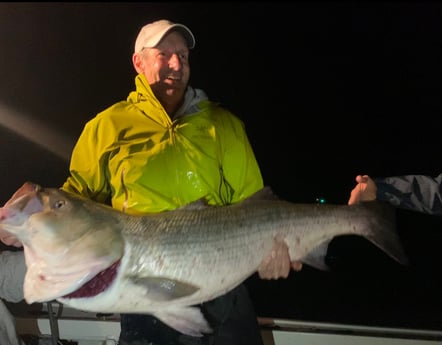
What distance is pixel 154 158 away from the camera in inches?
106

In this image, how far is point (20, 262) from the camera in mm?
3373

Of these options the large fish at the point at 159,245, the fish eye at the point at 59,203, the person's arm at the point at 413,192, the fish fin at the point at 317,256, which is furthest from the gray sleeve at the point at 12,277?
the person's arm at the point at 413,192

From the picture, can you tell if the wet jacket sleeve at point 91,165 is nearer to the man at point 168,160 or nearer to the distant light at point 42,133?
the man at point 168,160

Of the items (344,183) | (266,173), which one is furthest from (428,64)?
(266,173)

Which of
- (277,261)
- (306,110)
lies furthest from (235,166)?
(306,110)

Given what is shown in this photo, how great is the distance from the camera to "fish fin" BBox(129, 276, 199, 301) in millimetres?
2184

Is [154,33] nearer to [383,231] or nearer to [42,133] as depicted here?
[383,231]

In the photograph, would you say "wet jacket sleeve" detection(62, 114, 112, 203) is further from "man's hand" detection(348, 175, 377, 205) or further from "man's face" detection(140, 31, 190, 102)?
"man's hand" detection(348, 175, 377, 205)

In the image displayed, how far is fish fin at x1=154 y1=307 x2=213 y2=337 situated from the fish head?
0.40 meters

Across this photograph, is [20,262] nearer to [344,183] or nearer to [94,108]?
[94,108]

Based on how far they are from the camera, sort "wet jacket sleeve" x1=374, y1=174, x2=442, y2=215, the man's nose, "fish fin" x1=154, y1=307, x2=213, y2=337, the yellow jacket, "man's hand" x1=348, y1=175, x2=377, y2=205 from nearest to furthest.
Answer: "fish fin" x1=154, y1=307, x2=213, y2=337 < the yellow jacket < the man's nose < "man's hand" x1=348, y1=175, x2=377, y2=205 < "wet jacket sleeve" x1=374, y1=174, x2=442, y2=215

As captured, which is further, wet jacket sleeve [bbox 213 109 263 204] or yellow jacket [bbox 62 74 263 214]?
wet jacket sleeve [bbox 213 109 263 204]

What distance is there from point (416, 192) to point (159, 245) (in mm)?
2312

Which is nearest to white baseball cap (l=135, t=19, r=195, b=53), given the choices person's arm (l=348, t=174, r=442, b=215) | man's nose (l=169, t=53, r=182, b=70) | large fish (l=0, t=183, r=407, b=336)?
man's nose (l=169, t=53, r=182, b=70)
